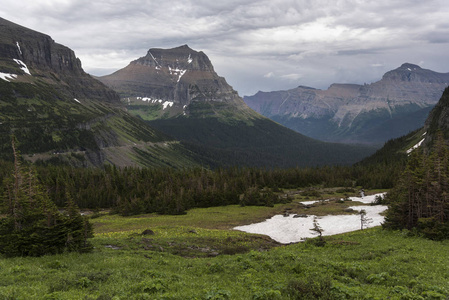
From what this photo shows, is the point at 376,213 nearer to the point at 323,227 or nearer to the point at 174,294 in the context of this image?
the point at 323,227

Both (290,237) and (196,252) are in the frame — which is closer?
(196,252)

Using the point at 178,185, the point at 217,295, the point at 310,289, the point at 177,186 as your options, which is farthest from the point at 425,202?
the point at 178,185

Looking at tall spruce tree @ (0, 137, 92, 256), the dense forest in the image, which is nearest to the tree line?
the dense forest

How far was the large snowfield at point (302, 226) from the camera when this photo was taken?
56.8 meters

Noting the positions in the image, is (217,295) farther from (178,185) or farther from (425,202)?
(178,185)

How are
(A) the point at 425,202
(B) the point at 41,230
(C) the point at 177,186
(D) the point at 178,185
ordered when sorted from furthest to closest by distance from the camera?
(D) the point at 178,185
(C) the point at 177,186
(A) the point at 425,202
(B) the point at 41,230

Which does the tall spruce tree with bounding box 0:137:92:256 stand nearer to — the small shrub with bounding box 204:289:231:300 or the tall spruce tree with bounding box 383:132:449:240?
the small shrub with bounding box 204:289:231:300

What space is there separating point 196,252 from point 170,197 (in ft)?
197

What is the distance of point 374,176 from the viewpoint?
438 ft

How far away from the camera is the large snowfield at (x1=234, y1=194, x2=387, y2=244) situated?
5677 centimetres

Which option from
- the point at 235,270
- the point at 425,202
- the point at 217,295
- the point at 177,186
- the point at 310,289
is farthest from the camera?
the point at 177,186

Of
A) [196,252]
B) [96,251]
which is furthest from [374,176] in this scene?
[96,251]

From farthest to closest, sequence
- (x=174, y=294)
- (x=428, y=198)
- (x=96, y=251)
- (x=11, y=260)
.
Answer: (x=428, y=198), (x=96, y=251), (x=11, y=260), (x=174, y=294)

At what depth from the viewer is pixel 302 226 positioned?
203 ft
